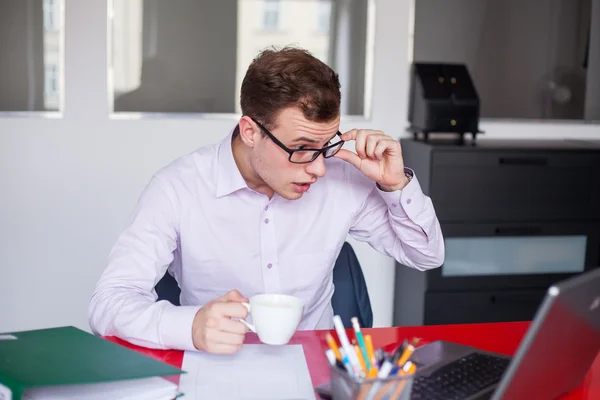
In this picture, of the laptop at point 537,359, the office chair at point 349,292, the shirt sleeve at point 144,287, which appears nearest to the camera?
the laptop at point 537,359

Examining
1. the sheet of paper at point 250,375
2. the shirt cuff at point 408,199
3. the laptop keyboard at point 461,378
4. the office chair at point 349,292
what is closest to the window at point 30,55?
the office chair at point 349,292

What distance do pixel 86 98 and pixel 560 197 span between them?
6.77 ft

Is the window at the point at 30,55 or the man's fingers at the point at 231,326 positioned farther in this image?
the window at the point at 30,55

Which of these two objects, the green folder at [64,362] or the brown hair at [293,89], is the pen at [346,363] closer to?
the green folder at [64,362]

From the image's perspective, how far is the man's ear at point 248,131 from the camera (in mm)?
1870

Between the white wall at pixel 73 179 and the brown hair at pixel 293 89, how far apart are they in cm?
161

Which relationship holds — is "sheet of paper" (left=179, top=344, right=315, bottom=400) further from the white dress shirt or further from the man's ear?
the man's ear

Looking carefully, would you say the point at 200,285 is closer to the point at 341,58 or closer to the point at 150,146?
the point at 150,146

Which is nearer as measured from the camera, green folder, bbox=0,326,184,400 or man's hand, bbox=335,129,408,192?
green folder, bbox=0,326,184,400

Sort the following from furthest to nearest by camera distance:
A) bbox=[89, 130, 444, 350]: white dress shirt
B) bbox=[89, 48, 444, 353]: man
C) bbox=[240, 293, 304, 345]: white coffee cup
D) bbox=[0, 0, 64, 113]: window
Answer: bbox=[0, 0, 64, 113]: window < bbox=[89, 130, 444, 350]: white dress shirt < bbox=[89, 48, 444, 353]: man < bbox=[240, 293, 304, 345]: white coffee cup

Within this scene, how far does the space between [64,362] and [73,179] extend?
2.19m

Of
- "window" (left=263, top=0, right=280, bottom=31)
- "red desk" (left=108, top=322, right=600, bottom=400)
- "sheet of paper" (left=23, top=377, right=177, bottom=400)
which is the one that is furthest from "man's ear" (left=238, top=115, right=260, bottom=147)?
"window" (left=263, top=0, right=280, bottom=31)

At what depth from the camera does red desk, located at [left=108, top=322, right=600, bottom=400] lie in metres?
1.47

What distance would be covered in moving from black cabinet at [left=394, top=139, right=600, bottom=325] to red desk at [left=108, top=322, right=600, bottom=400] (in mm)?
1531
